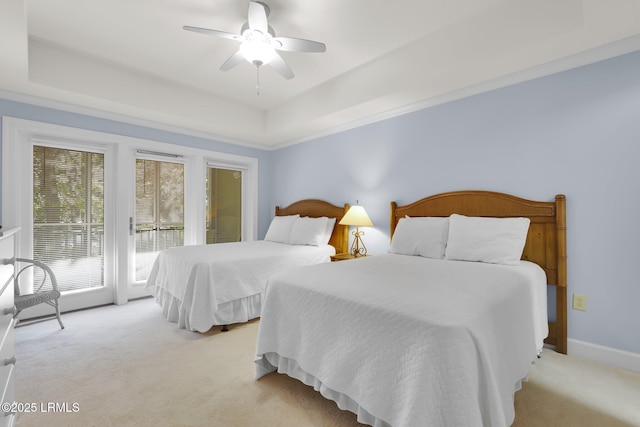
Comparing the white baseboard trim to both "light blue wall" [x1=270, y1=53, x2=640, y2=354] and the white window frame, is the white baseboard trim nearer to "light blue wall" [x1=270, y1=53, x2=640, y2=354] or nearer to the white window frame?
"light blue wall" [x1=270, y1=53, x2=640, y2=354]

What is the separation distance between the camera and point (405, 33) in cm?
234

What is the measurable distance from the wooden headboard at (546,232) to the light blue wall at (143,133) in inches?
128

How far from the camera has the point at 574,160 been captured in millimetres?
2199

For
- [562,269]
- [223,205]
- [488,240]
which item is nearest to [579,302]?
[562,269]

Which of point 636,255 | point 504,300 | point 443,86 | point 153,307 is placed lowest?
point 153,307

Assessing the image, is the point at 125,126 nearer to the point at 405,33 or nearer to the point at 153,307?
the point at 153,307

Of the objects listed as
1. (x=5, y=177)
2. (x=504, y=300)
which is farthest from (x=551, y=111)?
(x=5, y=177)

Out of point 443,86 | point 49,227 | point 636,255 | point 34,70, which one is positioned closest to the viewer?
point 636,255

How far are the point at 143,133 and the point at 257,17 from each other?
2475mm

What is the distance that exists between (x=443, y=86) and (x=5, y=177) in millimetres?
4219

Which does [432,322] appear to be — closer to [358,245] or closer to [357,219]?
[357,219]

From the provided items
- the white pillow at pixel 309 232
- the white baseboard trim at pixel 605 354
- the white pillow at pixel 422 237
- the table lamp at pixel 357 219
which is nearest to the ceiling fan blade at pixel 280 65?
the table lamp at pixel 357 219

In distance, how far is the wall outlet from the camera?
2.16 metres

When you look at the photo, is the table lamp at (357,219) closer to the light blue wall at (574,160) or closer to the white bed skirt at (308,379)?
the light blue wall at (574,160)
